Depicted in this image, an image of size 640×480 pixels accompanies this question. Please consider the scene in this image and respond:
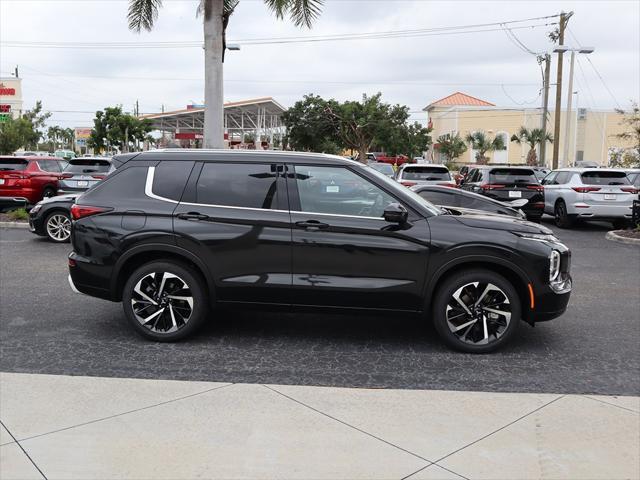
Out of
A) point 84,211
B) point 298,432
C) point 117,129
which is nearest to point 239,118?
point 117,129

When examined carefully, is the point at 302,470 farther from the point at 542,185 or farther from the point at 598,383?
the point at 542,185

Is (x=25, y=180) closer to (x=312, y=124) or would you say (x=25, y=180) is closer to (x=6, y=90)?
(x=312, y=124)

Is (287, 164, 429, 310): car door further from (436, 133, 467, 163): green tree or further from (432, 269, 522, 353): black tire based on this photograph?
(436, 133, 467, 163): green tree

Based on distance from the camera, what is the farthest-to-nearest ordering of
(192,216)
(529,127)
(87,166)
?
(529,127)
(87,166)
(192,216)

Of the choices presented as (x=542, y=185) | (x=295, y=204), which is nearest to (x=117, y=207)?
(x=295, y=204)

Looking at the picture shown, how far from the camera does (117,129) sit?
206 feet

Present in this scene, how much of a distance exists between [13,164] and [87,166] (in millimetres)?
2432

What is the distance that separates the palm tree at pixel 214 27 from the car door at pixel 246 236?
38.0 ft

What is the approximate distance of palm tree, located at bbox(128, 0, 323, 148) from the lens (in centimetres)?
1655

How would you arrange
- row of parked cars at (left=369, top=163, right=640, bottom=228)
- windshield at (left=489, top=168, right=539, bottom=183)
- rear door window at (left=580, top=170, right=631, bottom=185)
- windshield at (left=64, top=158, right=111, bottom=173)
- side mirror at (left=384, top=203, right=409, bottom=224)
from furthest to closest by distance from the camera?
1. windshield at (left=489, top=168, right=539, bottom=183)
2. windshield at (left=64, top=158, right=111, bottom=173)
3. rear door window at (left=580, top=170, right=631, bottom=185)
4. row of parked cars at (left=369, top=163, right=640, bottom=228)
5. side mirror at (left=384, top=203, right=409, bottom=224)

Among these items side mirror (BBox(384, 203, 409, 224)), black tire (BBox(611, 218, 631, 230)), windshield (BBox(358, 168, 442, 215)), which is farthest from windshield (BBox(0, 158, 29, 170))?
black tire (BBox(611, 218, 631, 230))

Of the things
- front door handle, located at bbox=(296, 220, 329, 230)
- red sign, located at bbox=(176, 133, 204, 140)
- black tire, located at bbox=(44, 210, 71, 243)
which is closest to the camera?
front door handle, located at bbox=(296, 220, 329, 230)

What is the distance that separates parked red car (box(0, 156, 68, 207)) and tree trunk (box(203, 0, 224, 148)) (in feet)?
14.6

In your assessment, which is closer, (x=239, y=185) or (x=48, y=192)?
(x=239, y=185)
